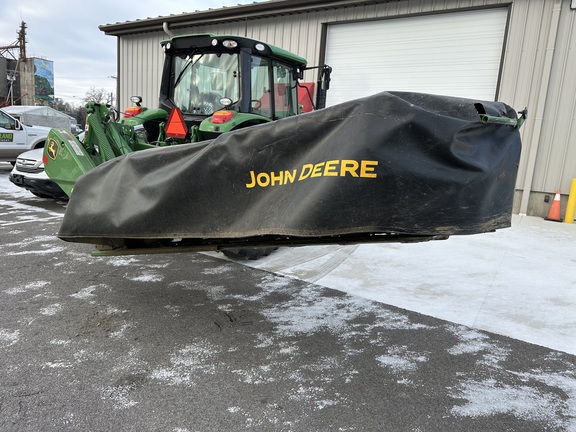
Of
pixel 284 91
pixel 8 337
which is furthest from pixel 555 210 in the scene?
pixel 8 337

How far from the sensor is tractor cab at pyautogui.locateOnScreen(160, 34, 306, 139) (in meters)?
4.86

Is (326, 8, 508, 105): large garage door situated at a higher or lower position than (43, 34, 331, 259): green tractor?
higher

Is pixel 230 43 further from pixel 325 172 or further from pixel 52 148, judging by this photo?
pixel 325 172

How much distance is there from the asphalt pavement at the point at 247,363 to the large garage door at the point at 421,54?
6945 mm

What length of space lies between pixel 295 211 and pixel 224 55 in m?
3.30

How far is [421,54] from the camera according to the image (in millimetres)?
9602

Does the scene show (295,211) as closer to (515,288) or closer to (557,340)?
(557,340)

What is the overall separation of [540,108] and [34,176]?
919 centimetres

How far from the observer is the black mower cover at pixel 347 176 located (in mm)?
2309

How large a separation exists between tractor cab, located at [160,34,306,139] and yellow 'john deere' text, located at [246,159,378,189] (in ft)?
6.71

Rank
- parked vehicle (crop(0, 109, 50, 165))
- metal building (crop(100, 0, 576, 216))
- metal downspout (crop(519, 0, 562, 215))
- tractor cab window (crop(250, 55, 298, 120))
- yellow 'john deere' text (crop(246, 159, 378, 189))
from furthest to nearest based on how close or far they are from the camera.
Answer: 1. parked vehicle (crop(0, 109, 50, 165))
2. metal building (crop(100, 0, 576, 216))
3. metal downspout (crop(519, 0, 562, 215))
4. tractor cab window (crop(250, 55, 298, 120))
5. yellow 'john deere' text (crop(246, 159, 378, 189))

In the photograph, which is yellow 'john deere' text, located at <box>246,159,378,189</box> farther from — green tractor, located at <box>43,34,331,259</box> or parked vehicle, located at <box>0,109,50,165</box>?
parked vehicle, located at <box>0,109,50,165</box>

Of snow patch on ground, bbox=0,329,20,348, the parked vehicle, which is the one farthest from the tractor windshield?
the parked vehicle

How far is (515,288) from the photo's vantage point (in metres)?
4.59
